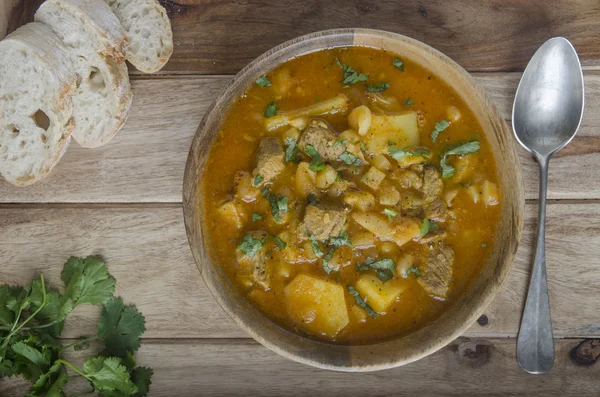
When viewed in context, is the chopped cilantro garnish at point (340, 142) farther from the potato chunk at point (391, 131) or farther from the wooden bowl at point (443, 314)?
the wooden bowl at point (443, 314)

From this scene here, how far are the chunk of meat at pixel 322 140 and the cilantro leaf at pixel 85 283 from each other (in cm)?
154

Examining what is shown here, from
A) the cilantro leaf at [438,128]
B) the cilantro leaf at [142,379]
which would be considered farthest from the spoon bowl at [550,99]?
the cilantro leaf at [142,379]

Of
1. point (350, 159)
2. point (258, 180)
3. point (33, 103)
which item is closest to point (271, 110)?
point (258, 180)

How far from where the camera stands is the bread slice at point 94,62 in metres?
3.38

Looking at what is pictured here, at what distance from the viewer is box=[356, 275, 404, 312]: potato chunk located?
123 inches

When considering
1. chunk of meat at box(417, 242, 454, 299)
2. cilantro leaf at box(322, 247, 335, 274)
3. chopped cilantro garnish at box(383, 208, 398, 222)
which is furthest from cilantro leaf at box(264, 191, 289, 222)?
chunk of meat at box(417, 242, 454, 299)

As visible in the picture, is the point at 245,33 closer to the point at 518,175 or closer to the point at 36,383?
the point at 518,175

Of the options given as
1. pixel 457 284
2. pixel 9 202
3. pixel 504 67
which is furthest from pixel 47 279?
pixel 504 67

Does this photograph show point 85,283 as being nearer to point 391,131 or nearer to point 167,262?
point 167,262

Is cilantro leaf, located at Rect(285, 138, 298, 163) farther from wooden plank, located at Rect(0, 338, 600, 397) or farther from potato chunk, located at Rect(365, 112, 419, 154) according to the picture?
wooden plank, located at Rect(0, 338, 600, 397)

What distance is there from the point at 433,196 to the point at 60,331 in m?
2.48

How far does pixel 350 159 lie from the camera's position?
3176 mm

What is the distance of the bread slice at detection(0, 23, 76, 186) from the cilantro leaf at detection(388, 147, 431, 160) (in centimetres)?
199

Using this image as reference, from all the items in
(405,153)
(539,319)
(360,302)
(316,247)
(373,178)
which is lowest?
(539,319)
